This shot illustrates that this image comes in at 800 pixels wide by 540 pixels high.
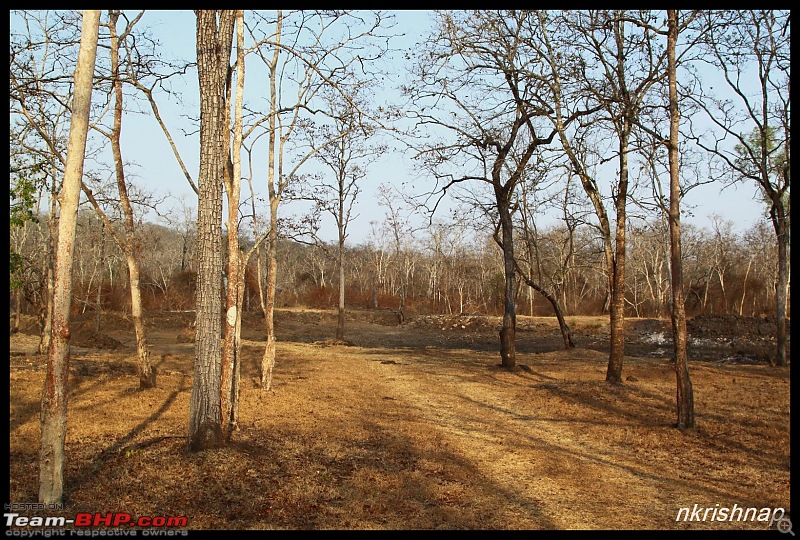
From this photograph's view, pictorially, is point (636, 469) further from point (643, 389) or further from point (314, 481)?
point (643, 389)

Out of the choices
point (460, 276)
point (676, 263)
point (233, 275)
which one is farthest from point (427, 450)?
point (460, 276)

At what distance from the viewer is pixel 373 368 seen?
1738 centimetres

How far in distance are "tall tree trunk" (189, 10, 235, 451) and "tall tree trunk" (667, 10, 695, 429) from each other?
617cm

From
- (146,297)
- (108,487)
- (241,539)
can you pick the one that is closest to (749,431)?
(241,539)

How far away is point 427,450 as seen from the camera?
7523 mm

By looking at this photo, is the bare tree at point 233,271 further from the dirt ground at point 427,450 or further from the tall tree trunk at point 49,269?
the tall tree trunk at point 49,269

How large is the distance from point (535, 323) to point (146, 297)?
3071 centimetres

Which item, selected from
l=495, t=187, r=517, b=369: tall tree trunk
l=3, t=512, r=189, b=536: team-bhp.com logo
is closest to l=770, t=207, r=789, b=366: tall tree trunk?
l=495, t=187, r=517, b=369: tall tree trunk

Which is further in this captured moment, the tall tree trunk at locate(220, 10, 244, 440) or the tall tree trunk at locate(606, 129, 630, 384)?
the tall tree trunk at locate(606, 129, 630, 384)

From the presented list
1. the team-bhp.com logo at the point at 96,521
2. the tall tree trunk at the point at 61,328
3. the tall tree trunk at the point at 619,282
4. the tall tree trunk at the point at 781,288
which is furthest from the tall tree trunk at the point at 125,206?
the tall tree trunk at the point at 781,288

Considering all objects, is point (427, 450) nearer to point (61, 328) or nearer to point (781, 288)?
point (61, 328)

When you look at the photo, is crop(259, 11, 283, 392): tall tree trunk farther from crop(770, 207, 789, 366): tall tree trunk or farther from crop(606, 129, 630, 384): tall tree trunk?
crop(770, 207, 789, 366): tall tree trunk

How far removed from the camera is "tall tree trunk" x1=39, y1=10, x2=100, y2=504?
16.1ft

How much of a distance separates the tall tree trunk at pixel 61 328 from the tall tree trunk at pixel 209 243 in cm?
185
